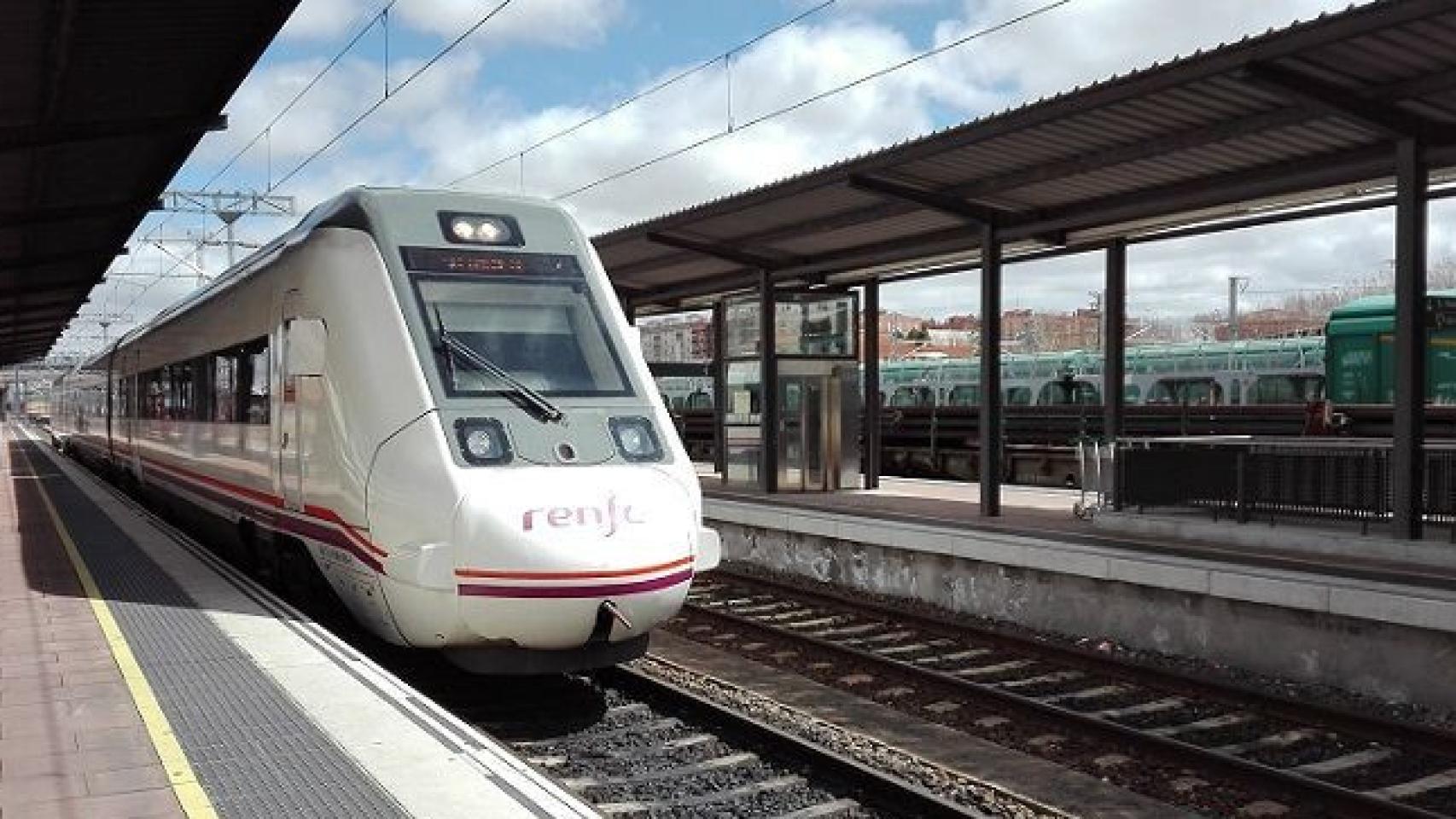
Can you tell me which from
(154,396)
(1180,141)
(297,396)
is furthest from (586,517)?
(154,396)

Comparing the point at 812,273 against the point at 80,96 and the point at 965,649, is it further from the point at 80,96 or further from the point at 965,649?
the point at 80,96

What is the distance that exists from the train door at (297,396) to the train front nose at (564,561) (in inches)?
80.3

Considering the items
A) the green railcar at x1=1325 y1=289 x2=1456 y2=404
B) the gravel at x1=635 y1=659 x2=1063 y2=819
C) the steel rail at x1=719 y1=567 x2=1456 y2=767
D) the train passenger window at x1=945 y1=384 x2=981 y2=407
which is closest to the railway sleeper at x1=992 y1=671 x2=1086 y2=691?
the steel rail at x1=719 y1=567 x2=1456 y2=767

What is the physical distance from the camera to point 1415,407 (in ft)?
29.1

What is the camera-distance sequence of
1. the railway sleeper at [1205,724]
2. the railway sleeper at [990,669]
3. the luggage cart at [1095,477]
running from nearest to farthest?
the railway sleeper at [1205,724] → the railway sleeper at [990,669] → the luggage cart at [1095,477]

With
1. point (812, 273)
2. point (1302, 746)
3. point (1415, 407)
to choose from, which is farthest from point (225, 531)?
point (1415, 407)

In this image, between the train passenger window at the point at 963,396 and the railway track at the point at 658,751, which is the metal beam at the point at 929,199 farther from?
the train passenger window at the point at 963,396

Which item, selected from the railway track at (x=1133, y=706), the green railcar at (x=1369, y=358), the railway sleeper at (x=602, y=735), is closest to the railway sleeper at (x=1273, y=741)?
the railway track at (x=1133, y=706)

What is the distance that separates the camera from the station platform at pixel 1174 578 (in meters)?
7.98

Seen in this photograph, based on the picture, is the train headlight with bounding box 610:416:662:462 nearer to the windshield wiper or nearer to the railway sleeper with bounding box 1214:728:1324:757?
the windshield wiper

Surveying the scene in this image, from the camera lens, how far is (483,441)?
670cm

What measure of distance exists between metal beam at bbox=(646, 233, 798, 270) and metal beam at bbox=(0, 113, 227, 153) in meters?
5.12

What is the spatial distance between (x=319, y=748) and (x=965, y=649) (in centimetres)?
608

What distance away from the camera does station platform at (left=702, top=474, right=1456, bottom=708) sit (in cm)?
798
